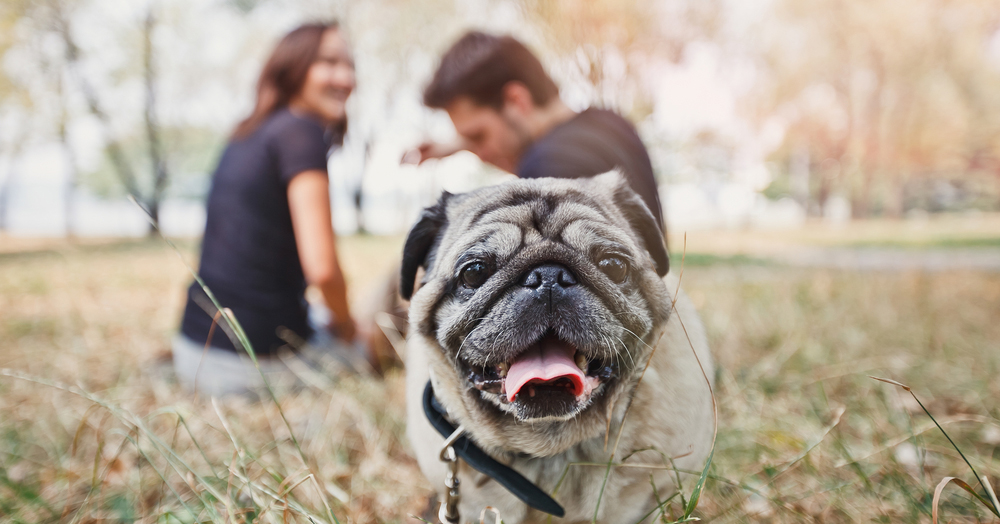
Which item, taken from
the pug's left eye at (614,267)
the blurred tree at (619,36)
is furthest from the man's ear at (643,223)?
the blurred tree at (619,36)

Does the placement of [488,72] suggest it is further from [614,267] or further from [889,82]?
[889,82]

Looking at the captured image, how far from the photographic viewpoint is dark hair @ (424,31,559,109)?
9.12 feet

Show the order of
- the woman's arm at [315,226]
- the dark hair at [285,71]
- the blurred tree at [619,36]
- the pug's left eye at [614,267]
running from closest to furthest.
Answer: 1. the pug's left eye at [614,267]
2. the woman's arm at [315,226]
3. the dark hair at [285,71]
4. the blurred tree at [619,36]

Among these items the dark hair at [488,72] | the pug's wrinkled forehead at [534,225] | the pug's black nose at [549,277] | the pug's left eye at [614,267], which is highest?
the dark hair at [488,72]

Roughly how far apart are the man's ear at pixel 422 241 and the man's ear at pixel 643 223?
1.90 ft

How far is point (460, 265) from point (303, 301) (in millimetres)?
2662

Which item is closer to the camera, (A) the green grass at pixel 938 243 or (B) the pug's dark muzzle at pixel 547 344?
(B) the pug's dark muzzle at pixel 547 344

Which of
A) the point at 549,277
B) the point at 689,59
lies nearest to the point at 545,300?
the point at 549,277

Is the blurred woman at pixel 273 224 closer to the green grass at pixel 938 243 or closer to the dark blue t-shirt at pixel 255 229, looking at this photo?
the dark blue t-shirt at pixel 255 229

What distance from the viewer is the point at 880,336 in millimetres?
Answer: 4008

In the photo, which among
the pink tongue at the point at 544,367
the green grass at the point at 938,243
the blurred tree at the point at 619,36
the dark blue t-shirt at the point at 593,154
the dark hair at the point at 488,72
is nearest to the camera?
the pink tongue at the point at 544,367

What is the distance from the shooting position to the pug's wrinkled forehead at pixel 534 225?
135 centimetres

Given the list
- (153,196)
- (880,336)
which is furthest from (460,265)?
(153,196)

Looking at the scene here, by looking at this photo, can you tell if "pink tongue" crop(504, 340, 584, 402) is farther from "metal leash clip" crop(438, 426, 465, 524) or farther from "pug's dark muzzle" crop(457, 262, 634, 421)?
"metal leash clip" crop(438, 426, 465, 524)
